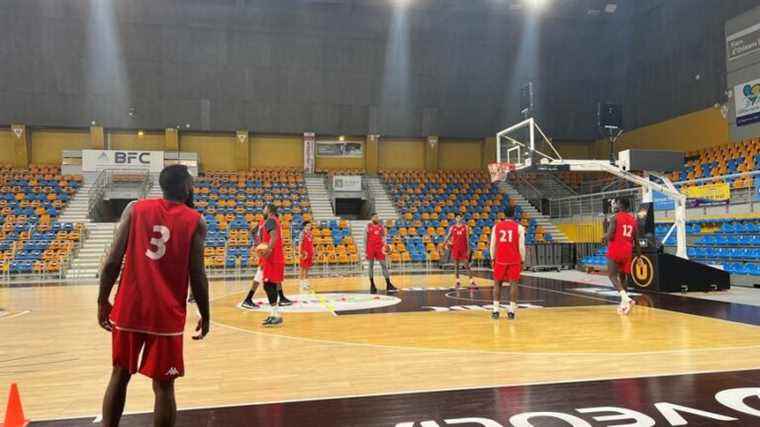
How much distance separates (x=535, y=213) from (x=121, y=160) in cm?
1870

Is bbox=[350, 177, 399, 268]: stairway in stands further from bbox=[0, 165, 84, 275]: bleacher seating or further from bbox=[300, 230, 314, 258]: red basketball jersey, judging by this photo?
bbox=[0, 165, 84, 275]: bleacher seating

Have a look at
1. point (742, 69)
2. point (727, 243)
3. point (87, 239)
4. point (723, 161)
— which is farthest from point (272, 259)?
point (742, 69)

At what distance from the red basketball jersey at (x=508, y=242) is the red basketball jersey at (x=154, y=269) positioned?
18.9ft

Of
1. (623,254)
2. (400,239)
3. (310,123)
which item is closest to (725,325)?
(623,254)

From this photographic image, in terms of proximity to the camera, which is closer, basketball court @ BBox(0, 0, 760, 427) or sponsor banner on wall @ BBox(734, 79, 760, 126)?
basketball court @ BBox(0, 0, 760, 427)

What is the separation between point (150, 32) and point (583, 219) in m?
20.1

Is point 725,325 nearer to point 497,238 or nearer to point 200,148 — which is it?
point 497,238

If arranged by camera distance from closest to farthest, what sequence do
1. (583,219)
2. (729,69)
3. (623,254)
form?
(623,254), (729,69), (583,219)

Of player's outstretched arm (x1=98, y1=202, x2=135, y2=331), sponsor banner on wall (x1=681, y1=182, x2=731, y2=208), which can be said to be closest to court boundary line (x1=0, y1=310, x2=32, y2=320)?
player's outstretched arm (x1=98, y1=202, x2=135, y2=331)

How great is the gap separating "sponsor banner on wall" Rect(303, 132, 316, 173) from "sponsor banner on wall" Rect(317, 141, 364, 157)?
0.57m

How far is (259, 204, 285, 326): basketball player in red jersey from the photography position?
7.45 m

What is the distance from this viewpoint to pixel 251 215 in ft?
71.4

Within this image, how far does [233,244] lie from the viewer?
1978 cm

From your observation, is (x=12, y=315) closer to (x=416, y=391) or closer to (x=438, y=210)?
(x=416, y=391)
